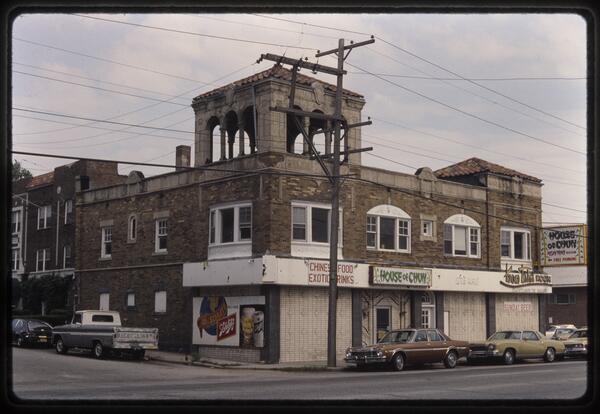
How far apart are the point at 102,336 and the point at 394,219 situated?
13.5 metres

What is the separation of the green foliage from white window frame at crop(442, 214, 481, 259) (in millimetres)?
21387

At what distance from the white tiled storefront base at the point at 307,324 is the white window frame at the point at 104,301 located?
38.8 feet

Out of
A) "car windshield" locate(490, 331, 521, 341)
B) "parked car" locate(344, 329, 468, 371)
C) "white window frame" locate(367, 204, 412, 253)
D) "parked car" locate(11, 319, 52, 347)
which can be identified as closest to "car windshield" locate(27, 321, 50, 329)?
"parked car" locate(11, 319, 52, 347)

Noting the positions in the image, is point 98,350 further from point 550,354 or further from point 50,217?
point 50,217

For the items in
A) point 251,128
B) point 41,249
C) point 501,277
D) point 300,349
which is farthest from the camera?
point 41,249

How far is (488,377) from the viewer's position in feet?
72.6

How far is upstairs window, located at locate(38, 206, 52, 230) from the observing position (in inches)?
1918

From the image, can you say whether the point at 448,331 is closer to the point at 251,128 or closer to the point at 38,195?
the point at 251,128

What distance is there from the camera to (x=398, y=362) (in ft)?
88.4

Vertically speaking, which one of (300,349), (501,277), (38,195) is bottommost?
(300,349)

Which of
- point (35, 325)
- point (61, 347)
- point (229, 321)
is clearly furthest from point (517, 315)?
point (35, 325)
